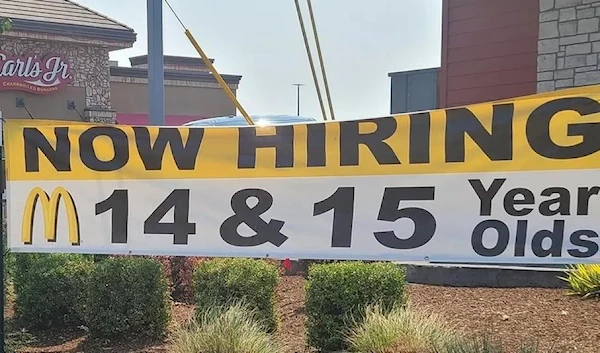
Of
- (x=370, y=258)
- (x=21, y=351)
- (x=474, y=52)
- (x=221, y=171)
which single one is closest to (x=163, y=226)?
(x=221, y=171)

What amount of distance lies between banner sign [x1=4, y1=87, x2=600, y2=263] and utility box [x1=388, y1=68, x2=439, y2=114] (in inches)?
290

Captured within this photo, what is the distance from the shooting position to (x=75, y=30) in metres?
19.6

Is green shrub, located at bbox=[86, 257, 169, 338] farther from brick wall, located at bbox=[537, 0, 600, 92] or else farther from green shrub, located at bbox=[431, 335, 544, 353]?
brick wall, located at bbox=[537, 0, 600, 92]

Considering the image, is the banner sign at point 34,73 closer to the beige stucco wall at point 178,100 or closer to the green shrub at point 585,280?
the beige stucco wall at point 178,100

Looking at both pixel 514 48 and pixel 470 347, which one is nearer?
pixel 470 347

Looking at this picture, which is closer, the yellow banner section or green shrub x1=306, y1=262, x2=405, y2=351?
the yellow banner section

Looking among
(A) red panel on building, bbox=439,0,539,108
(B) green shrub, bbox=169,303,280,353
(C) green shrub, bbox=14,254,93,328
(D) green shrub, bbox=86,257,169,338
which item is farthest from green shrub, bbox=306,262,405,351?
(A) red panel on building, bbox=439,0,539,108

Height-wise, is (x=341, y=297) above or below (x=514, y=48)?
below

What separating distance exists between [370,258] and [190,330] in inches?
59.9

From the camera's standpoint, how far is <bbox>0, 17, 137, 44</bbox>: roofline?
61.9 feet

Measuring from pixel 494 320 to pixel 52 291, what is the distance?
13.3 feet

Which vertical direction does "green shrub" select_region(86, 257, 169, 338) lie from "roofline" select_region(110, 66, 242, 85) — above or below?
below

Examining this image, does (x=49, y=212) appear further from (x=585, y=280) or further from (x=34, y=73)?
(x=34, y=73)

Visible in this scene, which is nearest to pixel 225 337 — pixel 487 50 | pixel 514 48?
pixel 514 48
